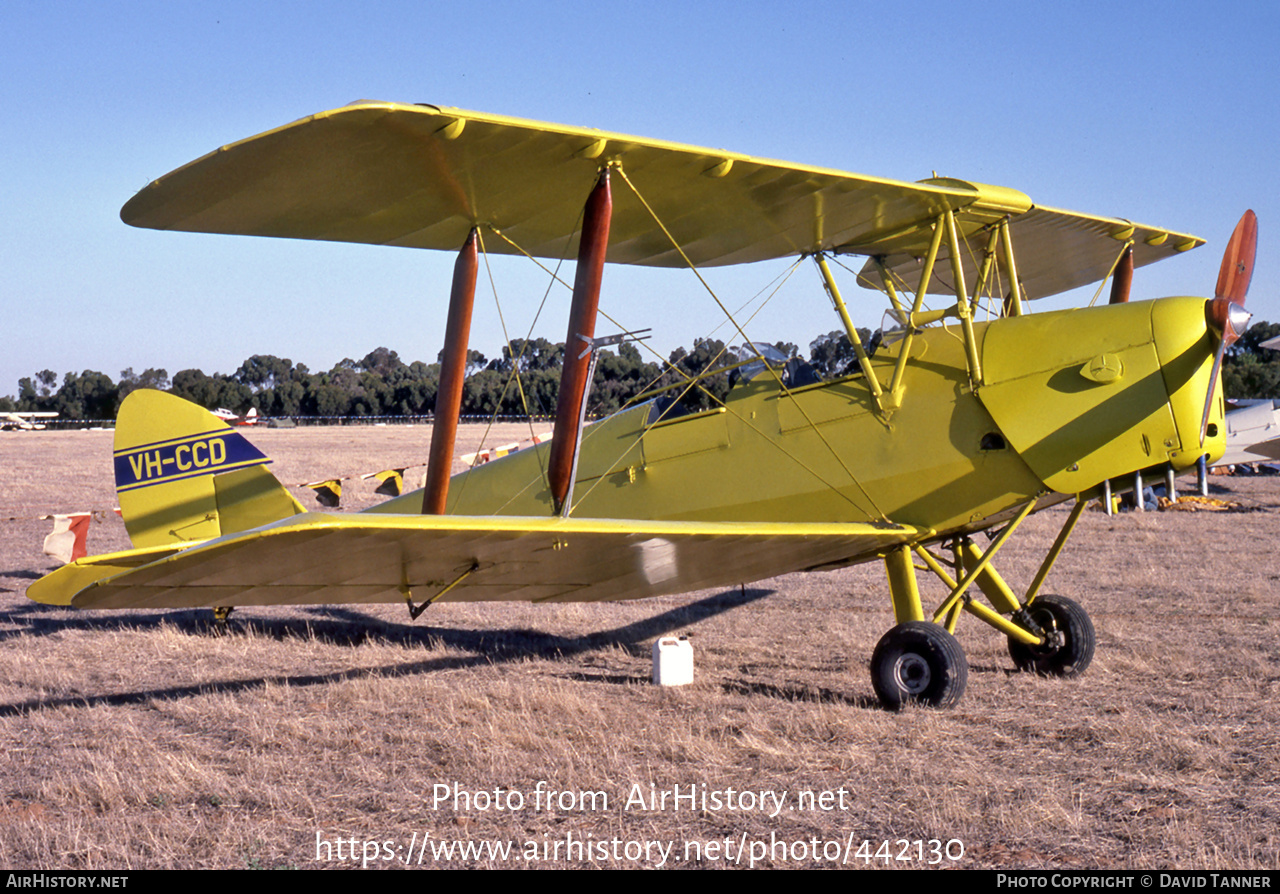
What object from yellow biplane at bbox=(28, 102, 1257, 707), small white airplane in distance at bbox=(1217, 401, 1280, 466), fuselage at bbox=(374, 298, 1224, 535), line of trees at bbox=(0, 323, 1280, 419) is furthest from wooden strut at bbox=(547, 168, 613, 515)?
line of trees at bbox=(0, 323, 1280, 419)

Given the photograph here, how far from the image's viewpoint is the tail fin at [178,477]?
6949 mm

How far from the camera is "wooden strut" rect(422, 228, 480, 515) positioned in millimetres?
5664

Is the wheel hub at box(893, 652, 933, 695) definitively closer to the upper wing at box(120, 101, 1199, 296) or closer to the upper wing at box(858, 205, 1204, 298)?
the upper wing at box(858, 205, 1204, 298)

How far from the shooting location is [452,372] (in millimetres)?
5793

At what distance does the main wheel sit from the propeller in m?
1.64

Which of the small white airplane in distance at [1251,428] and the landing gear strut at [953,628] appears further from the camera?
the small white airplane in distance at [1251,428]

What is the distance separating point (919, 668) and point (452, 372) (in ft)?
10.2

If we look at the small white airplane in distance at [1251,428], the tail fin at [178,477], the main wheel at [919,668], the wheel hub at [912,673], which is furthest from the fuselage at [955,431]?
the small white airplane in distance at [1251,428]

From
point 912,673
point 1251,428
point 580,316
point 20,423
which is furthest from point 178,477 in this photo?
point 20,423

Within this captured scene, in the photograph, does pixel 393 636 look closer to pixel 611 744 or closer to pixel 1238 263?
pixel 611 744

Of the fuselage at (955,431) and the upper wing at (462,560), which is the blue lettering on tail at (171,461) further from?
the fuselage at (955,431)

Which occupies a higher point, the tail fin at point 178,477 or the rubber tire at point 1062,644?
the tail fin at point 178,477

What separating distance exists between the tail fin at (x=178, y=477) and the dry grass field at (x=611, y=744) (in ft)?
2.67
